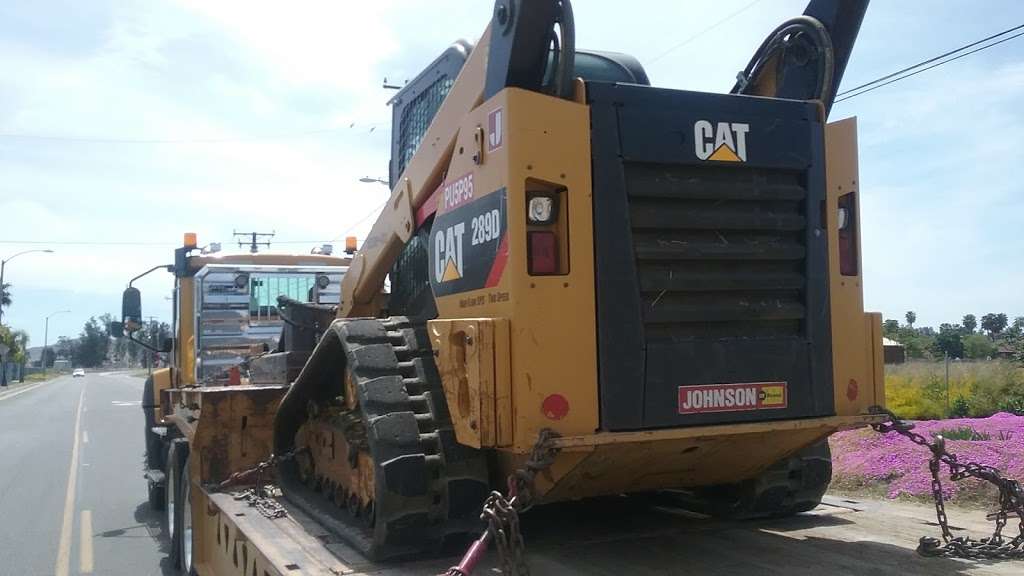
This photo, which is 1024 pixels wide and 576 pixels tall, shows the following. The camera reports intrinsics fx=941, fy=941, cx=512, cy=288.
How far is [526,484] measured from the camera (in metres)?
3.51

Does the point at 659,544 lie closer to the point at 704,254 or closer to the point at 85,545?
the point at 704,254

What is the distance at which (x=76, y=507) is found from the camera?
12.0 metres

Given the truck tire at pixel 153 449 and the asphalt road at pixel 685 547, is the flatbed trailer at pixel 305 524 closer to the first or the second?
the asphalt road at pixel 685 547

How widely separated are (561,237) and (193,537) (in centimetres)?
466

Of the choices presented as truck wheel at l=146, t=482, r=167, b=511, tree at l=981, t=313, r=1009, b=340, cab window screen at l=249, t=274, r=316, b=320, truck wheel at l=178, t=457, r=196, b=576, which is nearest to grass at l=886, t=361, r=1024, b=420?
cab window screen at l=249, t=274, r=316, b=320

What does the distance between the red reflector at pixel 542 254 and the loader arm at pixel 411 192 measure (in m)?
0.79

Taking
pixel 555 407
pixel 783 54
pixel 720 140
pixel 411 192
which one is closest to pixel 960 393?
pixel 783 54

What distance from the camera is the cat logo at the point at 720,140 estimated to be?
13.0 feet

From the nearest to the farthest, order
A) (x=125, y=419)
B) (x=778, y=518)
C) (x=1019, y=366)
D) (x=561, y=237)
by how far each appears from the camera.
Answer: (x=561, y=237), (x=778, y=518), (x=1019, y=366), (x=125, y=419)

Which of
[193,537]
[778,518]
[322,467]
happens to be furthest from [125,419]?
[778,518]

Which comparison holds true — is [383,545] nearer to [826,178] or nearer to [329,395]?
[329,395]

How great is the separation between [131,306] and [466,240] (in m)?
7.06

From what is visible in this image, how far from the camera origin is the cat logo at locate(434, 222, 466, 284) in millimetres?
4184

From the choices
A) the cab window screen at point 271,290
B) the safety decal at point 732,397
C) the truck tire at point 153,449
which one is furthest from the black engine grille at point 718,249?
the truck tire at point 153,449
